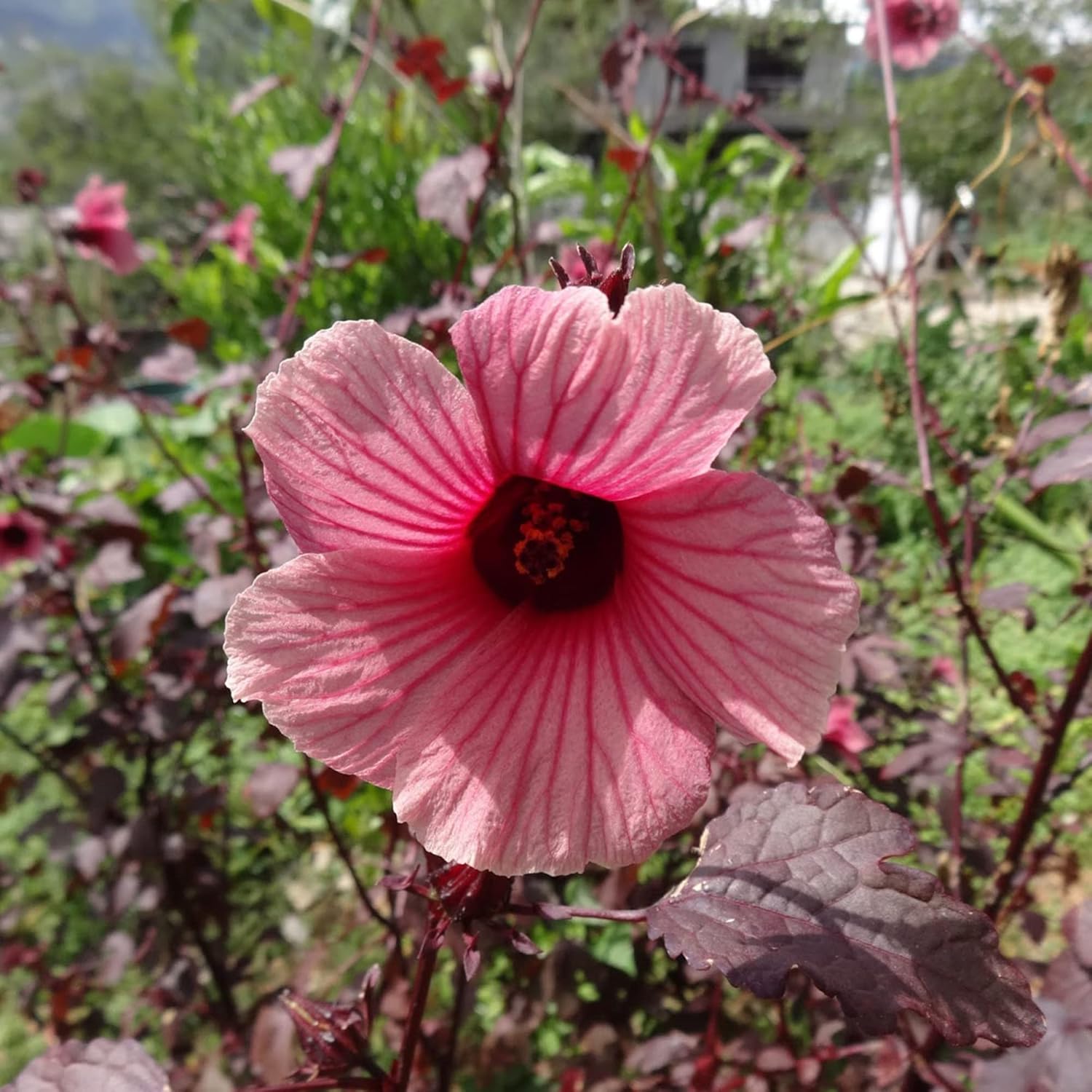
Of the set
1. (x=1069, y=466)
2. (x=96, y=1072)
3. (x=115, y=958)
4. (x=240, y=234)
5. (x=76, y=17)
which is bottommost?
(x=76, y=17)

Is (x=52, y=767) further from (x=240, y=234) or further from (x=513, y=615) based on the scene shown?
(x=240, y=234)

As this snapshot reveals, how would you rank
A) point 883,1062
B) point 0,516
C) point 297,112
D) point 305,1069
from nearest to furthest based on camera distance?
point 305,1069
point 883,1062
point 0,516
point 297,112

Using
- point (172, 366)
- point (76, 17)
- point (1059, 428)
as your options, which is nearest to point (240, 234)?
point (172, 366)

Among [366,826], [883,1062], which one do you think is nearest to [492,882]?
[883,1062]

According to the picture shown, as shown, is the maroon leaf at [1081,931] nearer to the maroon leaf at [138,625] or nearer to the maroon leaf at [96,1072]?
the maroon leaf at [96,1072]

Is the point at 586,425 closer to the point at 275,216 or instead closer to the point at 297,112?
the point at 275,216

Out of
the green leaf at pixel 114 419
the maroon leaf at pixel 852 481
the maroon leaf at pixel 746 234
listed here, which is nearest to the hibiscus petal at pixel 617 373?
the maroon leaf at pixel 852 481
